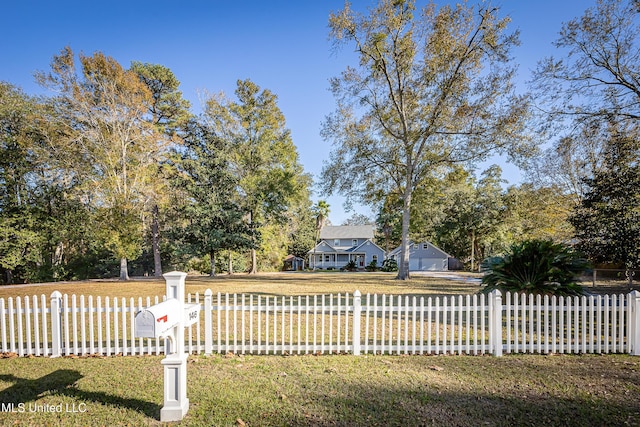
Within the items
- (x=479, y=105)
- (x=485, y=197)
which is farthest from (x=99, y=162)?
(x=485, y=197)

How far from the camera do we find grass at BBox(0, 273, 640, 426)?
11.3 feet

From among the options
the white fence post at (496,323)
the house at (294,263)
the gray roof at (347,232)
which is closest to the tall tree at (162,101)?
the house at (294,263)

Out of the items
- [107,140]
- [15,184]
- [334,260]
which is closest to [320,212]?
[334,260]

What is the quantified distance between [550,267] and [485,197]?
95.2ft

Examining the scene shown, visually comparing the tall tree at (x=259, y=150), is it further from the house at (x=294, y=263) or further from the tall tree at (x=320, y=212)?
the tall tree at (x=320, y=212)

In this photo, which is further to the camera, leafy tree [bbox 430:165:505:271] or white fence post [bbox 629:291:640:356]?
leafy tree [bbox 430:165:505:271]

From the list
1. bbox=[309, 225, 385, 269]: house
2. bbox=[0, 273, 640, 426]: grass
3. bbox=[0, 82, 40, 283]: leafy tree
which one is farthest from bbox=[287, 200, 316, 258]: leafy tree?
bbox=[0, 273, 640, 426]: grass

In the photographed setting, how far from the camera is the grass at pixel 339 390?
3455 millimetres

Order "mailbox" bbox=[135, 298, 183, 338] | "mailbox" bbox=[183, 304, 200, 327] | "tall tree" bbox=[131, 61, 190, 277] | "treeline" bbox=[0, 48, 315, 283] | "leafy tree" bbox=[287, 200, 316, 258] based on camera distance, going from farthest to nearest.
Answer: "leafy tree" bbox=[287, 200, 316, 258], "tall tree" bbox=[131, 61, 190, 277], "treeline" bbox=[0, 48, 315, 283], "mailbox" bbox=[183, 304, 200, 327], "mailbox" bbox=[135, 298, 183, 338]

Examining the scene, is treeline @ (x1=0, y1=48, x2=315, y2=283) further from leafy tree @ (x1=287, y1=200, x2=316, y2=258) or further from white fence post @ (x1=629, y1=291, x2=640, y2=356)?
white fence post @ (x1=629, y1=291, x2=640, y2=356)

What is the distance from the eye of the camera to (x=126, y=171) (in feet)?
71.1

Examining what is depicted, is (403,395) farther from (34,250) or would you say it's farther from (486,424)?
(34,250)

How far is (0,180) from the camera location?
74.1 feet

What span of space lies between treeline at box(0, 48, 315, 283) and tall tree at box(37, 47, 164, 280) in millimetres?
71
